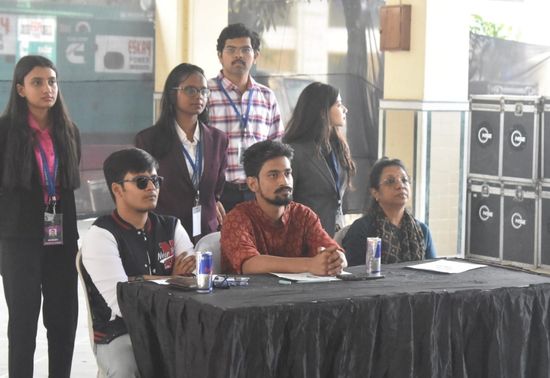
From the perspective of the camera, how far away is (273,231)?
4172mm

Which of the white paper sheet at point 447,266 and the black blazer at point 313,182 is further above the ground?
the black blazer at point 313,182

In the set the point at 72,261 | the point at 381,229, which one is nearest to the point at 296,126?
the point at 381,229

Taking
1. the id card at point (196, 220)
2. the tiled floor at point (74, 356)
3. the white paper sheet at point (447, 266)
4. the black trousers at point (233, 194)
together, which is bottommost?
the tiled floor at point (74, 356)

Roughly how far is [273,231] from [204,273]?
0.65m

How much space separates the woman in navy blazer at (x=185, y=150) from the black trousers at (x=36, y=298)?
19.0 inches

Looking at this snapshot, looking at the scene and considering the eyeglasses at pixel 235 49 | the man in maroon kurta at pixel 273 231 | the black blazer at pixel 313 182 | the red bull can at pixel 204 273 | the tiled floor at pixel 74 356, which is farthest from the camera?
the tiled floor at pixel 74 356

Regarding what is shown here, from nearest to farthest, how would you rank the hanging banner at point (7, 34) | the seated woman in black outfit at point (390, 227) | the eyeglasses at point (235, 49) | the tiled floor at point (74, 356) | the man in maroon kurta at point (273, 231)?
the man in maroon kurta at point (273, 231), the seated woman in black outfit at point (390, 227), the eyeglasses at point (235, 49), the tiled floor at point (74, 356), the hanging banner at point (7, 34)

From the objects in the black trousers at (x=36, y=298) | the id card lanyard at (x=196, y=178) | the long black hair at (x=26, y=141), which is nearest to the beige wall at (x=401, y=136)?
the id card lanyard at (x=196, y=178)

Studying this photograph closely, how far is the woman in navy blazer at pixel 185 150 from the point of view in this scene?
462 cm

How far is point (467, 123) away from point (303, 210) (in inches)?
179

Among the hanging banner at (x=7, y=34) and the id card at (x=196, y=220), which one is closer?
the id card at (x=196, y=220)

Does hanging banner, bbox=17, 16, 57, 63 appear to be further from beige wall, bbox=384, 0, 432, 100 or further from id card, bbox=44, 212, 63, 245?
id card, bbox=44, 212, 63, 245

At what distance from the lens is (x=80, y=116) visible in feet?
32.3

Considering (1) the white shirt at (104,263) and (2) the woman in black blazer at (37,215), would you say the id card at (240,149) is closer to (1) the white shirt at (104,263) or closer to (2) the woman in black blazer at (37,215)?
(2) the woman in black blazer at (37,215)
